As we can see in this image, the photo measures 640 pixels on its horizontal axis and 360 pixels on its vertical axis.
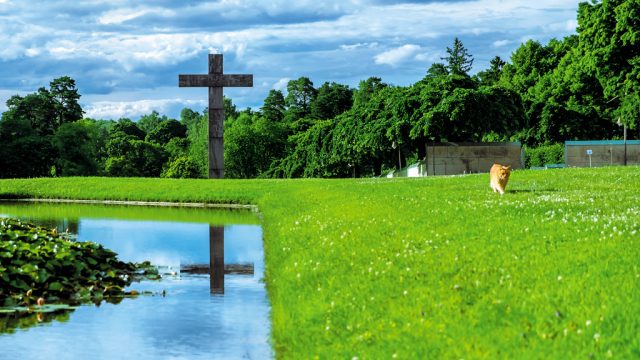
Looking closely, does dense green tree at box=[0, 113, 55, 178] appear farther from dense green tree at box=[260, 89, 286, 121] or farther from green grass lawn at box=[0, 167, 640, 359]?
green grass lawn at box=[0, 167, 640, 359]

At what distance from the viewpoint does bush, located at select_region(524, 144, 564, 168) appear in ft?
266

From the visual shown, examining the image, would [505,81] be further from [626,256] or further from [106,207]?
[626,256]

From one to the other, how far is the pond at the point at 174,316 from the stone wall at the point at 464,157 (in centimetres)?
4152

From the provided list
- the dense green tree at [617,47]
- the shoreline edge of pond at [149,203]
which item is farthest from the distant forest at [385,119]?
the shoreline edge of pond at [149,203]

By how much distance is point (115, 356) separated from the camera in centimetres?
1157

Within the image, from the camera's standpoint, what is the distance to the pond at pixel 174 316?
12.0 metres

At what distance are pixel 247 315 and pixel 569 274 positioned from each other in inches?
208

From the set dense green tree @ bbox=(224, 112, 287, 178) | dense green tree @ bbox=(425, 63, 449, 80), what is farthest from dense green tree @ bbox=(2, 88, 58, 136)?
dense green tree @ bbox=(425, 63, 449, 80)

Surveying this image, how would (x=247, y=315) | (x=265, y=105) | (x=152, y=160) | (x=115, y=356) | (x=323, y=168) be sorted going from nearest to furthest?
(x=115, y=356)
(x=247, y=315)
(x=323, y=168)
(x=152, y=160)
(x=265, y=105)

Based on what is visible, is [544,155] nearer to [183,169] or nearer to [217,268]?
[183,169]

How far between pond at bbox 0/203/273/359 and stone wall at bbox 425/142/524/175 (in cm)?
4152

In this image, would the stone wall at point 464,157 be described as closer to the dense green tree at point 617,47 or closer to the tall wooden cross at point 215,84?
the dense green tree at point 617,47

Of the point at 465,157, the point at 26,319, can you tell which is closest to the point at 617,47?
the point at 465,157

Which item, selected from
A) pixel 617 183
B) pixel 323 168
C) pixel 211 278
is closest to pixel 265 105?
Answer: pixel 323 168
